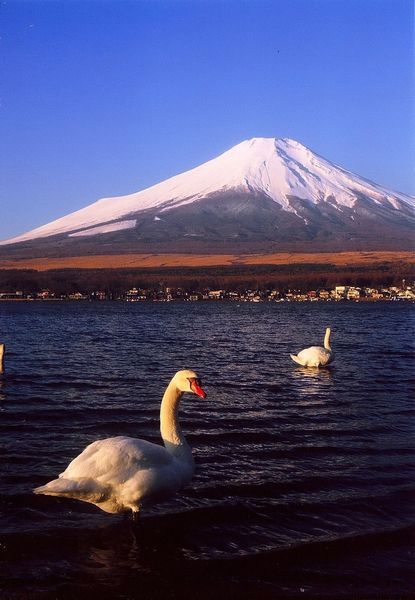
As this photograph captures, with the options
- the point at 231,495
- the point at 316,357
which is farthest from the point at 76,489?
the point at 316,357

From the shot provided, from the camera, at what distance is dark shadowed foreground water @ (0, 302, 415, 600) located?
7195 millimetres

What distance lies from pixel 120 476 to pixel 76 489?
497 mm

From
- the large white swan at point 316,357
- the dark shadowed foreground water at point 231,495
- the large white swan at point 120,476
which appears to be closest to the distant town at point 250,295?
the large white swan at point 316,357

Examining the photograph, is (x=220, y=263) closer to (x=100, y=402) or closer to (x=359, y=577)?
(x=100, y=402)

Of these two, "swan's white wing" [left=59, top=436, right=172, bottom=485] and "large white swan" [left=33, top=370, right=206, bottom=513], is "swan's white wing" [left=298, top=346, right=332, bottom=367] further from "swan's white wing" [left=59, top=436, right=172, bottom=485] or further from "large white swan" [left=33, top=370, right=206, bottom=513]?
"swan's white wing" [left=59, top=436, right=172, bottom=485]

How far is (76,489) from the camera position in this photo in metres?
7.76

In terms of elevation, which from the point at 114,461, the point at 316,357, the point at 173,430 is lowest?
the point at 316,357

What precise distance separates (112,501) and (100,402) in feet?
28.4

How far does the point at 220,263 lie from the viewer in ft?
452

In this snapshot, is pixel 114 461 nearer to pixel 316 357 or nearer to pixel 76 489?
pixel 76 489

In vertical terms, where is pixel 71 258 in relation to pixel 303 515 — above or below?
above

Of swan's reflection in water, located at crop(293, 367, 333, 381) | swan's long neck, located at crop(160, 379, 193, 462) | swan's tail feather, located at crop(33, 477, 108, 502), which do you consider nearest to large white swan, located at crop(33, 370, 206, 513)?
swan's tail feather, located at crop(33, 477, 108, 502)

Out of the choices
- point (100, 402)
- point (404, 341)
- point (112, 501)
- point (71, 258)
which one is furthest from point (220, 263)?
point (112, 501)

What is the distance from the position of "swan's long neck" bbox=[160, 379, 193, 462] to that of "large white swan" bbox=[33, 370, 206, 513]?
0.84 ft
